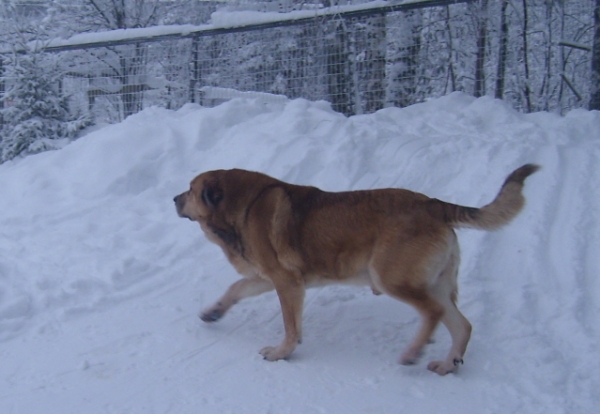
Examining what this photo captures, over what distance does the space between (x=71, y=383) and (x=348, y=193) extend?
2210mm

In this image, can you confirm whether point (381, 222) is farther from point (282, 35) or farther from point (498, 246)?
point (282, 35)

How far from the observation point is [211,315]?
4641mm

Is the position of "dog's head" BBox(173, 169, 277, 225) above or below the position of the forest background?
below

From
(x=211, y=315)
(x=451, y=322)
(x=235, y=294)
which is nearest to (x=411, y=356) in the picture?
(x=451, y=322)

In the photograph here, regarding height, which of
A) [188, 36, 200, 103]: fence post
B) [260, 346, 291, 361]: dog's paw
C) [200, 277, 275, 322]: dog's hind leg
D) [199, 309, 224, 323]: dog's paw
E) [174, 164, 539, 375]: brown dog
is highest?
[188, 36, 200, 103]: fence post

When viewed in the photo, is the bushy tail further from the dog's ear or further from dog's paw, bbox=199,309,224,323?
dog's paw, bbox=199,309,224,323

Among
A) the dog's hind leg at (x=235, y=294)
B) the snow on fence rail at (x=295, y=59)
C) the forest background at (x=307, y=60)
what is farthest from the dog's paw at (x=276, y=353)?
the snow on fence rail at (x=295, y=59)

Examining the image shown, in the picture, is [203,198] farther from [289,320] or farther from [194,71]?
[194,71]

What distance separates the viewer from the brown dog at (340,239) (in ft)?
13.0

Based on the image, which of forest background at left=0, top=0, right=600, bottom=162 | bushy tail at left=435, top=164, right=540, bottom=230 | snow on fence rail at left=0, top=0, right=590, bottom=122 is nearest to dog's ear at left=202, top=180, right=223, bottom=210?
bushy tail at left=435, top=164, right=540, bottom=230

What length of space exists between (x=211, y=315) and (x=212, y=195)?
2.96ft

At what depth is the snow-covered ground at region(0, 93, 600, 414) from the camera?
3.69 metres

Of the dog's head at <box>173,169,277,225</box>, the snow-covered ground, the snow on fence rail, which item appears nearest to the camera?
the snow-covered ground

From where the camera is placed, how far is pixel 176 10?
690 inches
